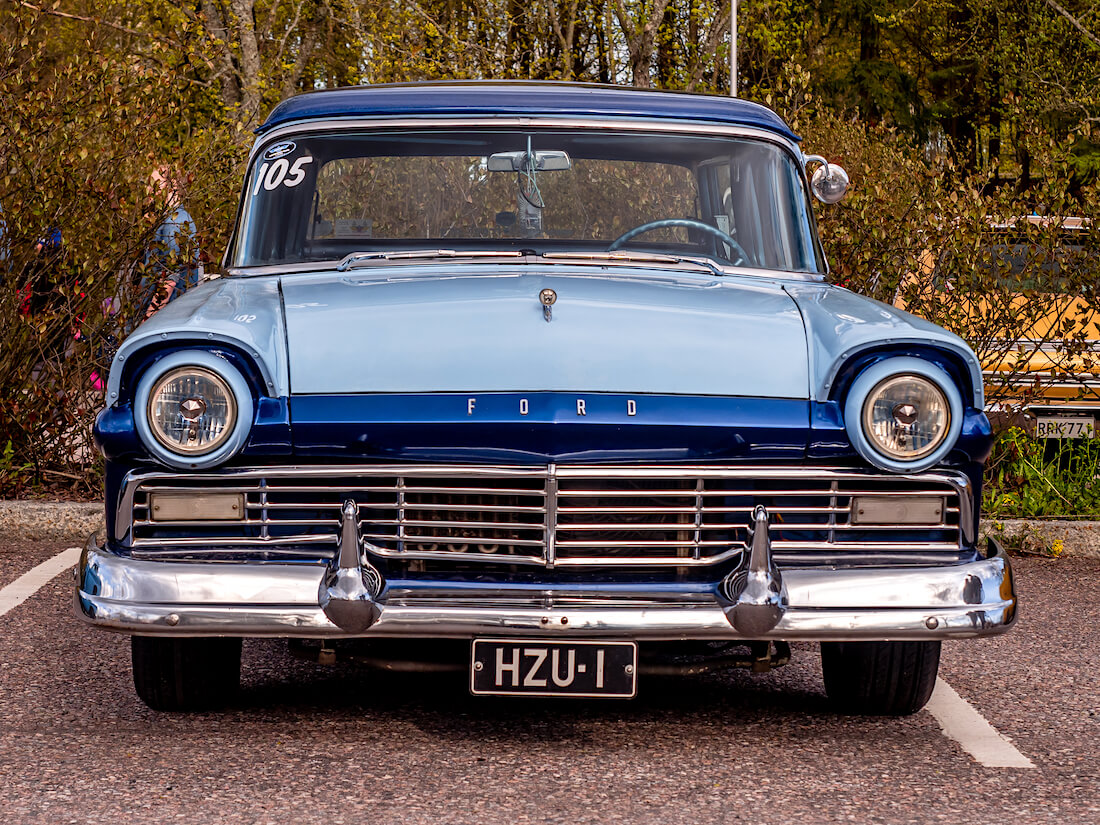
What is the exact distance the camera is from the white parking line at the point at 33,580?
6.06 meters

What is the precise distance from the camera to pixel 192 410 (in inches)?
148

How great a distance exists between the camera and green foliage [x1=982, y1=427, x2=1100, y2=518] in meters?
7.78

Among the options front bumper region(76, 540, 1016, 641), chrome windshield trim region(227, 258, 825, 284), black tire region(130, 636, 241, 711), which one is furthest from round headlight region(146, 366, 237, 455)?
chrome windshield trim region(227, 258, 825, 284)

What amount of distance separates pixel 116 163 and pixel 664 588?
502 centimetres

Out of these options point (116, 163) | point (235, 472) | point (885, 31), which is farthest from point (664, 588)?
point (885, 31)

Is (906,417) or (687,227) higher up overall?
(687,227)

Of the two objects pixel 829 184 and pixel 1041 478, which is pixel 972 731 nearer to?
pixel 829 184

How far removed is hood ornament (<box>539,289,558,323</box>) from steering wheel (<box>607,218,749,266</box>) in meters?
1.04

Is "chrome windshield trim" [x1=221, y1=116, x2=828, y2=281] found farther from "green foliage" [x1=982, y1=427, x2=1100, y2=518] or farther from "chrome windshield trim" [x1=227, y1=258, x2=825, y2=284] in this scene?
"green foliage" [x1=982, y1=427, x2=1100, y2=518]

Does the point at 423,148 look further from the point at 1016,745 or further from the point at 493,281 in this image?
the point at 1016,745

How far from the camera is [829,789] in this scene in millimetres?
3793

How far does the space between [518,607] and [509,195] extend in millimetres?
1755

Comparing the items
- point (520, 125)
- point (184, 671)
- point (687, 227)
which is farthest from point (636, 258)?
point (184, 671)

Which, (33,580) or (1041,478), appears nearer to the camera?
(33,580)
